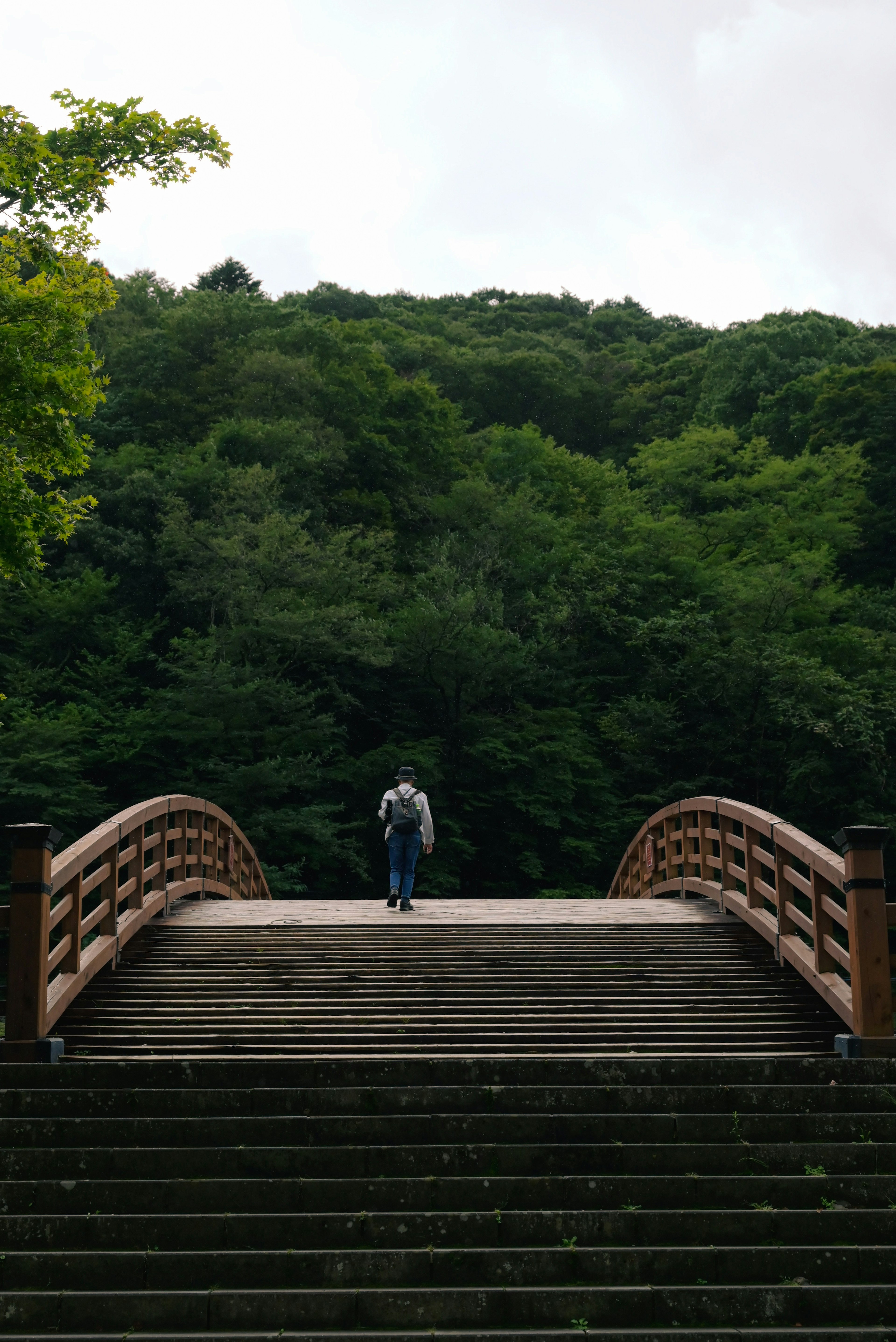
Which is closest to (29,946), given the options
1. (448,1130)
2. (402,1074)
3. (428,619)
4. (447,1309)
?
(402,1074)

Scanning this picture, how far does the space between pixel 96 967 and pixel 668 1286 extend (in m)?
4.23

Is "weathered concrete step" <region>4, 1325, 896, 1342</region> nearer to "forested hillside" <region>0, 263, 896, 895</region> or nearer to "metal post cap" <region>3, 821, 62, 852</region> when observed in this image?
"metal post cap" <region>3, 821, 62, 852</region>

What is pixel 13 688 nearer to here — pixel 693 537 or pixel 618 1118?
pixel 693 537

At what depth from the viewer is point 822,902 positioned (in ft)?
22.1

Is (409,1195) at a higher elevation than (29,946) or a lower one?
lower

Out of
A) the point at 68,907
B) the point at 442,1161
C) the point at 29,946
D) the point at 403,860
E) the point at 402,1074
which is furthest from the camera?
the point at 403,860

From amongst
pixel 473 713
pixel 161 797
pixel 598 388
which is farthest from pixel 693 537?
pixel 161 797

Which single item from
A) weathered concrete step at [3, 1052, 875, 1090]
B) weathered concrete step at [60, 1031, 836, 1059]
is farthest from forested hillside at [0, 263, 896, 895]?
weathered concrete step at [3, 1052, 875, 1090]

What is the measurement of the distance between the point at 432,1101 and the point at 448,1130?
19 cm

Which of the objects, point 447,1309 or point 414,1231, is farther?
point 414,1231

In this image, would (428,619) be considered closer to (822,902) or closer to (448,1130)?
(822,902)

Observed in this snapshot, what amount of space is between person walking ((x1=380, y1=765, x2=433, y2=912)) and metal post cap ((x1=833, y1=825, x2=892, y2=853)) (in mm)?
3936

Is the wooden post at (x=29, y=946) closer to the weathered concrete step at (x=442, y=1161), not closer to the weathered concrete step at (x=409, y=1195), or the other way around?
the weathered concrete step at (x=442, y=1161)

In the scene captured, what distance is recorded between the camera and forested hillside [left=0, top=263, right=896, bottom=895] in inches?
886
